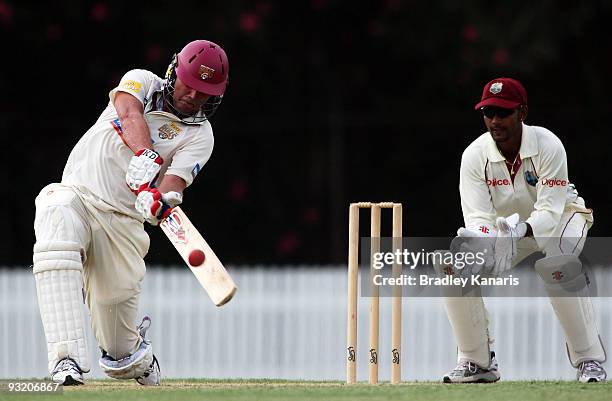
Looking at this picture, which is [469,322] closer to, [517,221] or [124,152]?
[517,221]

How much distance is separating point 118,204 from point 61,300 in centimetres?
47

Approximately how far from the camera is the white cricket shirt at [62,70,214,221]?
16.7 feet

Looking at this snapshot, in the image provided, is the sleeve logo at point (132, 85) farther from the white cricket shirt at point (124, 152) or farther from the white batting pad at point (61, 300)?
the white batting pad at point (61, 300)

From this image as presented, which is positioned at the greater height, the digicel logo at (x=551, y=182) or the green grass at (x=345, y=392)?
the digicel logo at (x=551, y=182)

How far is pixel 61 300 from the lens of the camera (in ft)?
15.8

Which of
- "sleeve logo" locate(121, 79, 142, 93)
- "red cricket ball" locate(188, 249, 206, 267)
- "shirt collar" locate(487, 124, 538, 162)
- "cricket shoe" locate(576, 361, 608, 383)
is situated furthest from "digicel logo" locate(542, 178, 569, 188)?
"sleeve logo" locate(121, 79, 142, 93)

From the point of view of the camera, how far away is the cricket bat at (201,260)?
15.1ft

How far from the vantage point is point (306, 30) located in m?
11.7

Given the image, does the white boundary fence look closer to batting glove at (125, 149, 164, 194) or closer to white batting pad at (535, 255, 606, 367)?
white batting pad at (535, 255, 606, 367)

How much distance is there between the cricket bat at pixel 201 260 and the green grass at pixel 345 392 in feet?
1.12

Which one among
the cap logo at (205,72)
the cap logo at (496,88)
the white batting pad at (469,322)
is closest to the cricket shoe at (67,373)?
the cap logo at (205,72)

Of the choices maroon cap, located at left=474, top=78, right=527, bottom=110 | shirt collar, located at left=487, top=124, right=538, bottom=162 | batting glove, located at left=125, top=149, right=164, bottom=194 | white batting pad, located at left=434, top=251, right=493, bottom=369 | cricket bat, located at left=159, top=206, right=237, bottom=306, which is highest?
maroon cap, located at left=474, top=78, right=527, bottom=110

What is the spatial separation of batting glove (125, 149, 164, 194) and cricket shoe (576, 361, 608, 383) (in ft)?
6.04

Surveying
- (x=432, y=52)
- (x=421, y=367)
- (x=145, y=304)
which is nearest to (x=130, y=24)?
(x=432, y=52)
